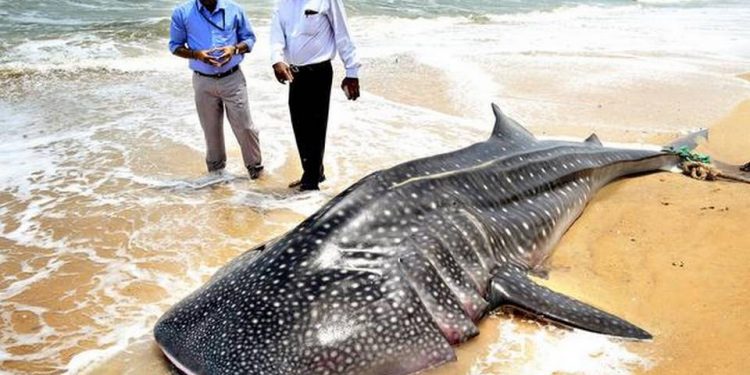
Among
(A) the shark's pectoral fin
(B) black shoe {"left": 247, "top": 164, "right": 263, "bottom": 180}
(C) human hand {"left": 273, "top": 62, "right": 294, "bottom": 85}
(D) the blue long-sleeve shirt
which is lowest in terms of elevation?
(B) black shoe {"left": 247, "top": 164, "right": 263, "bottom": 180}

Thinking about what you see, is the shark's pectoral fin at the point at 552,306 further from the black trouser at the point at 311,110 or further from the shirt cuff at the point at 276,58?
the shirt cuff at the point at 276,58

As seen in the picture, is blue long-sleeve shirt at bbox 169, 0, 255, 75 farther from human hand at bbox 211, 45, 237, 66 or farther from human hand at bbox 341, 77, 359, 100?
human hand at bbox 341, 77, 359, 100

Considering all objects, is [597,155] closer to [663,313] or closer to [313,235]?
[663,313]

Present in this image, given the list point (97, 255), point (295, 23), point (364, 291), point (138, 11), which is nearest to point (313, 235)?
point (364, 291)

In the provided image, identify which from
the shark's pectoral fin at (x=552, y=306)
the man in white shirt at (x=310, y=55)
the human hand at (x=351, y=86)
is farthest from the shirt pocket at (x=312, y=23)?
the shark's pectoral fin at (x=552, y=306)

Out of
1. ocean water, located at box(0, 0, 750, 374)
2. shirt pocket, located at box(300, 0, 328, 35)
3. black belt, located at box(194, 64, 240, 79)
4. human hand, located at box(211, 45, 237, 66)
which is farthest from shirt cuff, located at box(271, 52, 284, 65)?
ocean water, located at box(0, 0, 750, 374)

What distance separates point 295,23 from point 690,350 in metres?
4.16

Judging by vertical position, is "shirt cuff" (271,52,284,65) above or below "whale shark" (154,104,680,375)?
above

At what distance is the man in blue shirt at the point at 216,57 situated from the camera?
6066 millimetres

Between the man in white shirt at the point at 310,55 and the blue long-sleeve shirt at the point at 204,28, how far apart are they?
0.62 meters

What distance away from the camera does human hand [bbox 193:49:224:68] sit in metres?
5.99

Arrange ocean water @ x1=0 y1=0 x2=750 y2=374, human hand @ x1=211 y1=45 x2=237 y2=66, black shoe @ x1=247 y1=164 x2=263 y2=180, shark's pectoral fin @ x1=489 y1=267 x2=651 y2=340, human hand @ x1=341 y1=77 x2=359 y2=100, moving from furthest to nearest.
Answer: black shoe @ x1=247 y1=164 x2=263 y2=180 < human hand @ x1=211 y1=45 x2=237 y2=66 < human hand @ x1=341 y1=77 x2=359 y2=100 < ocean water @ x1=0 y1=0 x2=750 y2=374 < shark's pectoral fin @ x1=489 y1=267 x2=651 y2=340

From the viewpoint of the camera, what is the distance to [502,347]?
11.8 ft

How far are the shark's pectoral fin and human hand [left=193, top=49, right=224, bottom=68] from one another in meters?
3.57
